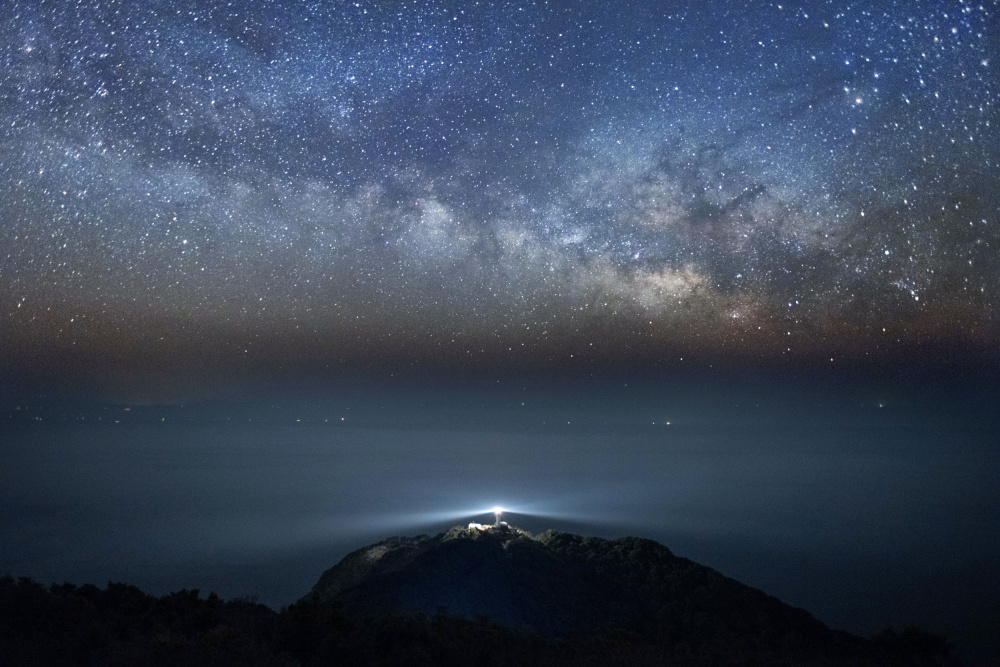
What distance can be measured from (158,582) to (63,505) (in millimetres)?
22065

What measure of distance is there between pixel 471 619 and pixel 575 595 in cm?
265

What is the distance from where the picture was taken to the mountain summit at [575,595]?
1088cm

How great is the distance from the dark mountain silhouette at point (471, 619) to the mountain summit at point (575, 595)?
0.04 m

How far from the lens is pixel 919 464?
79500mm

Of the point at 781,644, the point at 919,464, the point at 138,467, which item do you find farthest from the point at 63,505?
the point at 919,464

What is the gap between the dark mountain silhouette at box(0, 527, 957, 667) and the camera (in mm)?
7047

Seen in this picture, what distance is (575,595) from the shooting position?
41.7ft

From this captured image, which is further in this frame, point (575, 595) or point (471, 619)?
point (575, 595)

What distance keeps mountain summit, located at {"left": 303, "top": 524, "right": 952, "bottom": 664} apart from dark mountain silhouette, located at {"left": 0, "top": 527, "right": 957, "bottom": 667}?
4 cm

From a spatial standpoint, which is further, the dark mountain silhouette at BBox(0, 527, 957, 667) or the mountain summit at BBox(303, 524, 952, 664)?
the mountain summit at BBox(303, 524, 952, 664)

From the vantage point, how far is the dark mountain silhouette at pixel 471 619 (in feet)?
23.1

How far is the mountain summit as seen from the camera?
1088 cm

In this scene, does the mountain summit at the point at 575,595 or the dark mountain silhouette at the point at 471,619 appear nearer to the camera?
the dark mountain silhouette at the point at 471,619

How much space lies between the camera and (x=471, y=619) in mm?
10977
